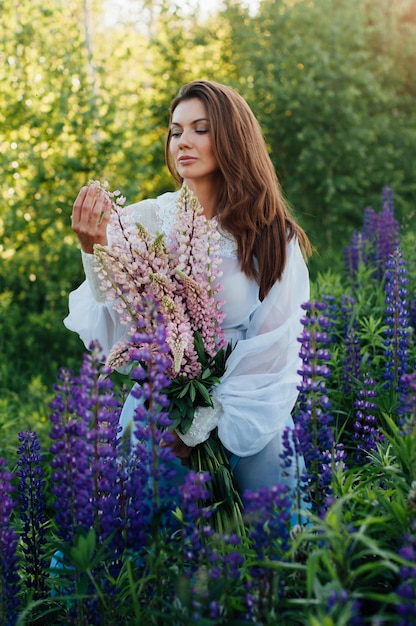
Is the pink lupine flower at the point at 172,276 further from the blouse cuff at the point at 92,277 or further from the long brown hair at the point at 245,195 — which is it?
the long brown hair at the point at 245,195

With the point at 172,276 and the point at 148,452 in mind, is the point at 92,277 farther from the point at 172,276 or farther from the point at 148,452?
the point at 148,452

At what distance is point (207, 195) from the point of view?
302cm

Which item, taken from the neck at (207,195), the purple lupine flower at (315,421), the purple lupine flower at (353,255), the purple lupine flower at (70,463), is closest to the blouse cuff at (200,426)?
the purple lupine flower at (315,421)

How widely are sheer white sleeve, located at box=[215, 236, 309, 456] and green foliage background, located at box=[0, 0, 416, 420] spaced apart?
8.22 feet

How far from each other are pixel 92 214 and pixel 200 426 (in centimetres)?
82

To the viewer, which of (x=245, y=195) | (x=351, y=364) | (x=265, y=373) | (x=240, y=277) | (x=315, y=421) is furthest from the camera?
(x=351, y=364)

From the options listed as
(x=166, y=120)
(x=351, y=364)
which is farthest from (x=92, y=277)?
(x=166, y=120)

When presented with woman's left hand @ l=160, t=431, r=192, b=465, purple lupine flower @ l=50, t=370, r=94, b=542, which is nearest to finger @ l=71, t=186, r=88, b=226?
purple lupine flower @ l=50, t=370, r=94, b=542

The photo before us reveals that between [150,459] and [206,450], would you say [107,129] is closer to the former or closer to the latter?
[206,450]

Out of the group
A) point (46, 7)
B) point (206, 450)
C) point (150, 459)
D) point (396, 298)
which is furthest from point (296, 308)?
point (46, 7)

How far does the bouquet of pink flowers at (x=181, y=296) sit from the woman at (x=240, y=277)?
0.47 feet

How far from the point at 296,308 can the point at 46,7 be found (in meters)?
5.89

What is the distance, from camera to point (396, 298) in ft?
9.95

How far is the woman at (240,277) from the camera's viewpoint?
8.20ft
